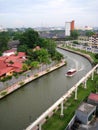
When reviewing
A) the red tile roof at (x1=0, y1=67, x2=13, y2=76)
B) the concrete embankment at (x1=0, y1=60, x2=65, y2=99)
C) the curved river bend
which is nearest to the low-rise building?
the curved river bend

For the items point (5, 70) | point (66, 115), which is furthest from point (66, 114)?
point (5, 70)

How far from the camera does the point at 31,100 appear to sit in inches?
331

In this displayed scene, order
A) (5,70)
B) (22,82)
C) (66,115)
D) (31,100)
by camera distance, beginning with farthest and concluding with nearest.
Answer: (5,70) < (22,82) < (31,100) < (66,115)

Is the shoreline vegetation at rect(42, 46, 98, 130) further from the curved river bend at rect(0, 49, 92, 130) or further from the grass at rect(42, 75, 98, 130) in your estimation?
the curved river bend at rect(0, 49, 92, 130)

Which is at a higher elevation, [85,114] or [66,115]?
[85,114]

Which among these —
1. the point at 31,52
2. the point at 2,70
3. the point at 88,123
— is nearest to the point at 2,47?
the point at 31,52

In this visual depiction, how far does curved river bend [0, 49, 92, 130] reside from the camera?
673 centimetres

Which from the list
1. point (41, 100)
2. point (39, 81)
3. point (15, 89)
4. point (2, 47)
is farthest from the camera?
point (2, 47)

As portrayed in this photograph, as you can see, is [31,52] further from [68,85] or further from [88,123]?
[88,123]

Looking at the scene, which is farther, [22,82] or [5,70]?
[5,70]

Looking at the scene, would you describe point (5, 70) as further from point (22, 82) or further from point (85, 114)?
point (85, 114)

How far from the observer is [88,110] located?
618 cm

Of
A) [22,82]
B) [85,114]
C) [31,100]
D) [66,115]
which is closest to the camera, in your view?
[85,114]

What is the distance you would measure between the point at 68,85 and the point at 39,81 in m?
1.77
